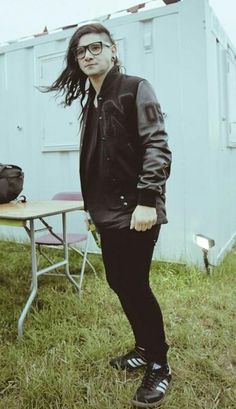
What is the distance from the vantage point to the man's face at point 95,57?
1.74m

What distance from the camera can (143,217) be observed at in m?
1.61

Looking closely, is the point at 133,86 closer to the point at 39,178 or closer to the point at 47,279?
the point at 47,279

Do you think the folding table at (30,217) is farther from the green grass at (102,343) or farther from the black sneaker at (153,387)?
the black sneaker at (153,387)

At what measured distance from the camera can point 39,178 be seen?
4.97 m

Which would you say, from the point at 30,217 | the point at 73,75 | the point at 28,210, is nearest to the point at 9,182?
the point at 28,210

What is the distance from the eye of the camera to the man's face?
68.6 inches

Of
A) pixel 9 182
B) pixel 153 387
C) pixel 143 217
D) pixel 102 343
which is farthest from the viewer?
pixel 9 182

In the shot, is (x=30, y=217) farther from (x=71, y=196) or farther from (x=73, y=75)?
(x=71, y=196)

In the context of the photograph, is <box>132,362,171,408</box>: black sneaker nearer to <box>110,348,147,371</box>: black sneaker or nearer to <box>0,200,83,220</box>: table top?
<box>110,348,147,371</box>: black sneaker

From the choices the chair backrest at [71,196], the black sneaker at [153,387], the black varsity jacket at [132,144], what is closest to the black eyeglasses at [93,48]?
the black varsity jacket at [132,144]

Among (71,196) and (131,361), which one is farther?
(71,196)

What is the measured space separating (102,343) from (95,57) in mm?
1731

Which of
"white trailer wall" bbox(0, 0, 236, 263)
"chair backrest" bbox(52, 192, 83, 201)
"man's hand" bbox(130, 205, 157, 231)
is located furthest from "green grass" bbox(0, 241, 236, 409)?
"man's hand" bbox(130, 205, 157, 231)

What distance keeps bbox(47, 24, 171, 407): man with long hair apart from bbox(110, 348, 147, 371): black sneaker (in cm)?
25
